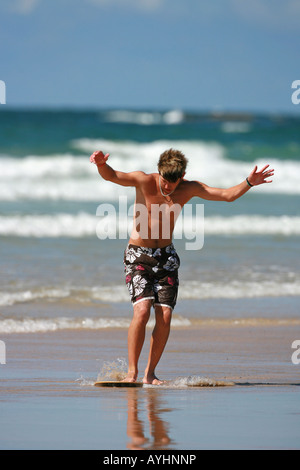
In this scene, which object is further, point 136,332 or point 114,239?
point 114,239

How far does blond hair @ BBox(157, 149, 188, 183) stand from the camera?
521cm

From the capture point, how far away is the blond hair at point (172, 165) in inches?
205

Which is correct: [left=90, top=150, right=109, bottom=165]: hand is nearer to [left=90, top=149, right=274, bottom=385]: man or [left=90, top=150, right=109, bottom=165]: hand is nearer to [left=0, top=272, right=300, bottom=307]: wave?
[left=90, top=149, right=274, bottom=385]: man

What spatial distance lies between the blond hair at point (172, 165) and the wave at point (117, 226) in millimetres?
7911

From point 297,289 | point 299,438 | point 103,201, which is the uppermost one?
point 103,201

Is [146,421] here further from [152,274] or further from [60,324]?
[60,324]

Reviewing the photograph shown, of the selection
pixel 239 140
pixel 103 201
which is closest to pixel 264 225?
pixel 103 201

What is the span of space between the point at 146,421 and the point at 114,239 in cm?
879

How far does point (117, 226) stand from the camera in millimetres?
15039

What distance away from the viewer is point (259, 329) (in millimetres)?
7469

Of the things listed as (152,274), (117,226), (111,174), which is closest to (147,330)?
(152,274)

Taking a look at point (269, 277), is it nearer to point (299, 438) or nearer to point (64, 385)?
point (64, 385)

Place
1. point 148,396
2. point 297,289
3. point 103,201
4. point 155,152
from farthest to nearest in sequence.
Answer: point 155,152, point 103,201, point 297,289, point 148,396

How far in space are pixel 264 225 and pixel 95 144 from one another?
15.6m
